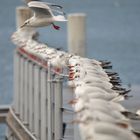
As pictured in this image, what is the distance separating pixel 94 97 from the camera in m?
5.46

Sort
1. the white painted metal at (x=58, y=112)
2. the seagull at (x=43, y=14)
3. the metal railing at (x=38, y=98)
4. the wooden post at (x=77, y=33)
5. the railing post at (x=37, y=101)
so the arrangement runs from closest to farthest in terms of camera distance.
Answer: the seagull at (x=43, y=14)
the white painted metal at (x=58, y=112)
the metal railing at (x=38, y=98)
the railing post at (x=37, y=101)
the wooden post at (x=77, y=33)

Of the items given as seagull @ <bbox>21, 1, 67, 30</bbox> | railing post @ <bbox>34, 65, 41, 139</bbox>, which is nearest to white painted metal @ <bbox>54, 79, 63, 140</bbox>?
seagull @ <bbox>21, 1, 67, 30</bbox>

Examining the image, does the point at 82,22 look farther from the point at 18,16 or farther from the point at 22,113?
the point at 22,113

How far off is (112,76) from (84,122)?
268cm

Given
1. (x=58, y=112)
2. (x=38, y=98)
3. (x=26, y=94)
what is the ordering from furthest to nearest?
(x=26, y=94) < (x=38, y=98) < (x=58, y=112)

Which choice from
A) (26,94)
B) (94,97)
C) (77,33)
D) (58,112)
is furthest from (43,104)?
(77,33)

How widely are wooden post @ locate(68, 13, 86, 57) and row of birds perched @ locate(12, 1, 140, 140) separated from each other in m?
6.41

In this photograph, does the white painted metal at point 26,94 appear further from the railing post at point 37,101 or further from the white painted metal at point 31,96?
the railing post at point 37,101

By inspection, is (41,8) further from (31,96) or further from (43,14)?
(31,96)

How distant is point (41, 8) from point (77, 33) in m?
7.47

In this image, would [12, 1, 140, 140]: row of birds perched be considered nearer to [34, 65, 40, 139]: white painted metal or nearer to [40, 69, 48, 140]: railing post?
[40, 69, 48, 140]: railing post

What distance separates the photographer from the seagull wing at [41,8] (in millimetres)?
8922

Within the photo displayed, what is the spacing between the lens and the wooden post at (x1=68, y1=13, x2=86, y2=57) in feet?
53.6

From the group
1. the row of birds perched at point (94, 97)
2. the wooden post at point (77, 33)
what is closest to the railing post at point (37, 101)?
the row of birds perched at point (94, 97)
